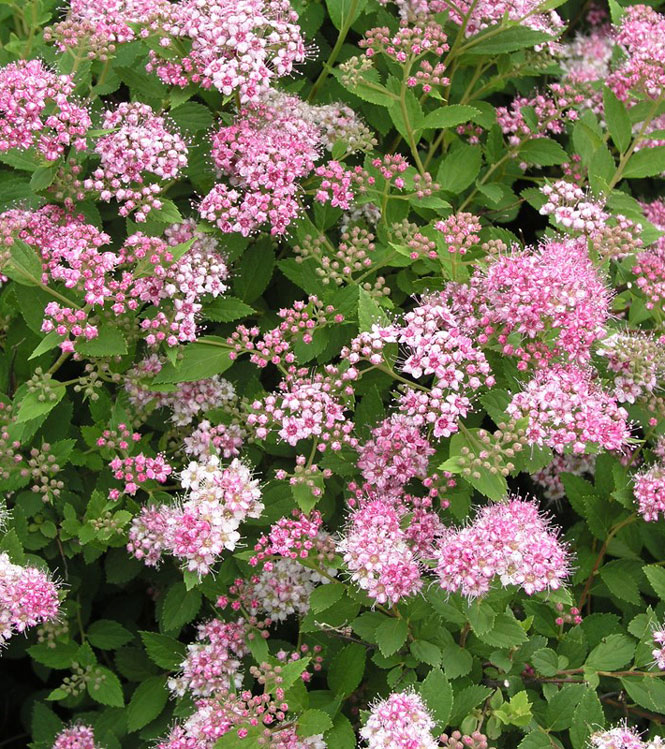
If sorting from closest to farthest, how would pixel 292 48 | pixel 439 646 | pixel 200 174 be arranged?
pixel 439 646, pixel 292 48, pixel 200 174

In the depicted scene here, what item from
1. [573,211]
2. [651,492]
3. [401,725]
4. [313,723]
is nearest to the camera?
[401,725]

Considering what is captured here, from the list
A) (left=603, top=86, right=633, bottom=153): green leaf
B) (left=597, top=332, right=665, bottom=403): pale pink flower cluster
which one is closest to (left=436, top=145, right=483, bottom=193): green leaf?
(left=603, top=86, right=633, bottom=153): green leaf

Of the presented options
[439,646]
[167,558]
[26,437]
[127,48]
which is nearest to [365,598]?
[439,646]

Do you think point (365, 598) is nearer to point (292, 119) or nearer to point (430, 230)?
point (430, 230)

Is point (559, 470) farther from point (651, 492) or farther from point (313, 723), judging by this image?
point (313, 723)

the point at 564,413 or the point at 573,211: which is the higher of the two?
the point at 573,211

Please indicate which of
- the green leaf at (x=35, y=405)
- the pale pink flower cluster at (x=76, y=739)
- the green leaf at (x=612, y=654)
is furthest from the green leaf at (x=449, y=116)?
the pale pink flower cluster at (x=76, y=739)

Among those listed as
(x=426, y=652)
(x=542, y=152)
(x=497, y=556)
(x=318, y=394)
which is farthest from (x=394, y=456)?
(x=542, y=152)
